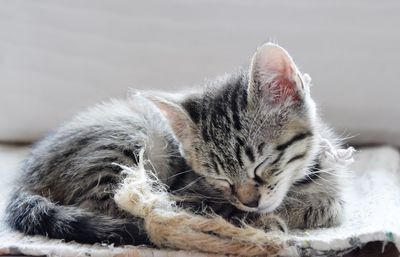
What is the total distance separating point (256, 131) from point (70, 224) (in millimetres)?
453

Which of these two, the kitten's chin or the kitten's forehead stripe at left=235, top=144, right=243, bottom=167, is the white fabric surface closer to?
the kitten's chin

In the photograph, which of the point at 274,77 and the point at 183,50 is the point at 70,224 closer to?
the point at 274,77

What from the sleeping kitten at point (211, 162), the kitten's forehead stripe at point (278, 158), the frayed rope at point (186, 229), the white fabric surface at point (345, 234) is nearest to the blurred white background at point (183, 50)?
the white fabric surface at point (345, 234)

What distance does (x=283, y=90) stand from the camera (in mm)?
1479

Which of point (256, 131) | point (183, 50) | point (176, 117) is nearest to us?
point (256, 131)

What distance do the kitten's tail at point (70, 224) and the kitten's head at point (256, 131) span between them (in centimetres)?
23

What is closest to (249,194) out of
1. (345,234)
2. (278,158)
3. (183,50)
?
(278,158)

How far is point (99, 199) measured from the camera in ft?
4.89

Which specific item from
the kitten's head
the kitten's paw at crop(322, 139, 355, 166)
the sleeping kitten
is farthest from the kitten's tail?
the kitten's paw at crop(322, 139, 355, 166)

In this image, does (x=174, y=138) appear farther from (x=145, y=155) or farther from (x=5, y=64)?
(x=5, y=64)

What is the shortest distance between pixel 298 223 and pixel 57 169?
58 cm

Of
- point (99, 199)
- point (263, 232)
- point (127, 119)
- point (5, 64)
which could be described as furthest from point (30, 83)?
point (263, 232)

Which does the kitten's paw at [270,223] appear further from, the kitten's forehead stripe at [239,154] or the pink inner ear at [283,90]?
the pink inner ear at [283,90]

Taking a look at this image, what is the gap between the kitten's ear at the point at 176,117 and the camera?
59.9 inches
